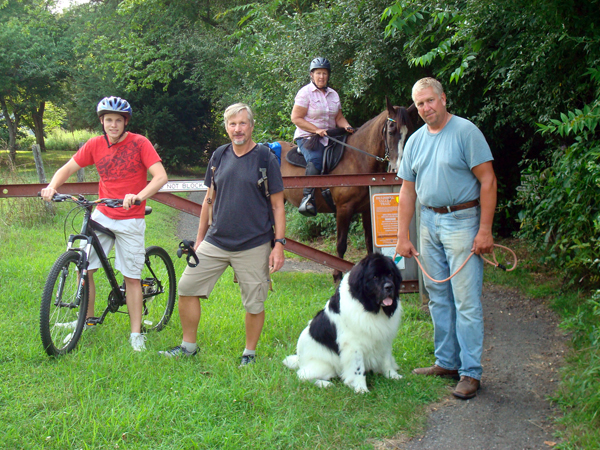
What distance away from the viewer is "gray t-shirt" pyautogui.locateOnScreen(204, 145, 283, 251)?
3.89 metres

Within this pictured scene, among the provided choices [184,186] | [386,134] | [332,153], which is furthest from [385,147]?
[184,186]

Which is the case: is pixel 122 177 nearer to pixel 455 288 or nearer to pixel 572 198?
pixel 455 288

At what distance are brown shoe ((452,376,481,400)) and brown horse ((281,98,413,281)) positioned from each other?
3.11 metres

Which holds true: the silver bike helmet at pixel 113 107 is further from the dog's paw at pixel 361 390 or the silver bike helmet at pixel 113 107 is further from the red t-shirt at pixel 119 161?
the dog's paw at pixel 361 390

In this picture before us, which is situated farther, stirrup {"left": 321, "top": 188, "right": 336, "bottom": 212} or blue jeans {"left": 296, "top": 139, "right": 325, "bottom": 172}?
stirrup {"left": 321, "top": 188, "right": 336, "bottom": 212}

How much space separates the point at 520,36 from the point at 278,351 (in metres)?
4.12

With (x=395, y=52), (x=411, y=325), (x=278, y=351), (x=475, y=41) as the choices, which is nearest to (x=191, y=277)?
(x=278, y=351)

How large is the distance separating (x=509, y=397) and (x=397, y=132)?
3.57 meters

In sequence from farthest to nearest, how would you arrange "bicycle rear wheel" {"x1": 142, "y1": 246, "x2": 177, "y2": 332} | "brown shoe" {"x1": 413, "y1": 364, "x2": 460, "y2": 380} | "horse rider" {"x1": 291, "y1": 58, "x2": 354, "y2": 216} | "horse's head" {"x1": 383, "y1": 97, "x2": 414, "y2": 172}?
"horse rider" {"x1": 291, "y1": 58, "x2": 354, "y2": 216}
"horse's head" {"x1": 383, "y1": 97, "x2": 414, "y2": 172}
"bicycle rear wheel" {"x1": 142, "y1": 246, "x2": 177, "y2": 332}
"brown shoe" {"x1": 413, "y1": 364, "x2": 460, "y2": 380}

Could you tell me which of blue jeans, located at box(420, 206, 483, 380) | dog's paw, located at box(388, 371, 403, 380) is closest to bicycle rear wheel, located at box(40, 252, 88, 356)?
dog's paw, located at box(388, 371, 403, 380)

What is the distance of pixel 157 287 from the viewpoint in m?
5.07

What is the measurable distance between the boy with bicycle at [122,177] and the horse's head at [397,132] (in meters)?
3.09

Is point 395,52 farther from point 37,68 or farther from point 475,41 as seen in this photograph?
point 37,68

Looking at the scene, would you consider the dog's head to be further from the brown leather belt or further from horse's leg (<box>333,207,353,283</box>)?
horse's leg (<box>333,207,353,283</box>)
